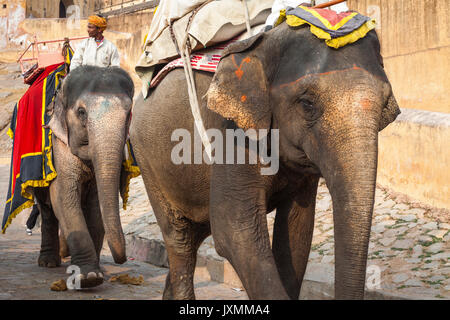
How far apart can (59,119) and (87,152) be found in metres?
0.57

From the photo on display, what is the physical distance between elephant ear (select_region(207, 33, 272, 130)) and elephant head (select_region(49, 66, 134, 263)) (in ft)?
6.54

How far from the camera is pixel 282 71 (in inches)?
118

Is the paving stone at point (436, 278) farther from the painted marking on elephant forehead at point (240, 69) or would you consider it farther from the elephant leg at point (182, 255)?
the painted marking on elephant forehead at point (240, 69)

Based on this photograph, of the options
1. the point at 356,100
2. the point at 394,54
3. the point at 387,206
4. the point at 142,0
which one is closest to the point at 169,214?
the point at 356,100

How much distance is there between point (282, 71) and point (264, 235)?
2.66 ft

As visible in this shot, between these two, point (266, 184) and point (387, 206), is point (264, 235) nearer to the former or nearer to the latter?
A: point (266, 184)

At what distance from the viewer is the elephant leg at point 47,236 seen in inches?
257

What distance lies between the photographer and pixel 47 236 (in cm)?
659

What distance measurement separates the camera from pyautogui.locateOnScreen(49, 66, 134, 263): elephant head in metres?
5.07

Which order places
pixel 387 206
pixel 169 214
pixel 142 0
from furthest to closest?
pixel 142 0 → pixel 387 206 → pixel 169 214

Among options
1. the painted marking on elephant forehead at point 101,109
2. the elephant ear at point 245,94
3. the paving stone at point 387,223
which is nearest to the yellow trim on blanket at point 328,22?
the elephant ear at point 245,94

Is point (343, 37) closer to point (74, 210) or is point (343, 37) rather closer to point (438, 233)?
point (74, 210)

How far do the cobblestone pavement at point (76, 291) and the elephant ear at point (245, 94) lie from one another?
2.69 m

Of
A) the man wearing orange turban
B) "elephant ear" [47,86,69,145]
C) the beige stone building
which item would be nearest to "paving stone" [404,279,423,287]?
"elephant ear" [47,86,69,145]
